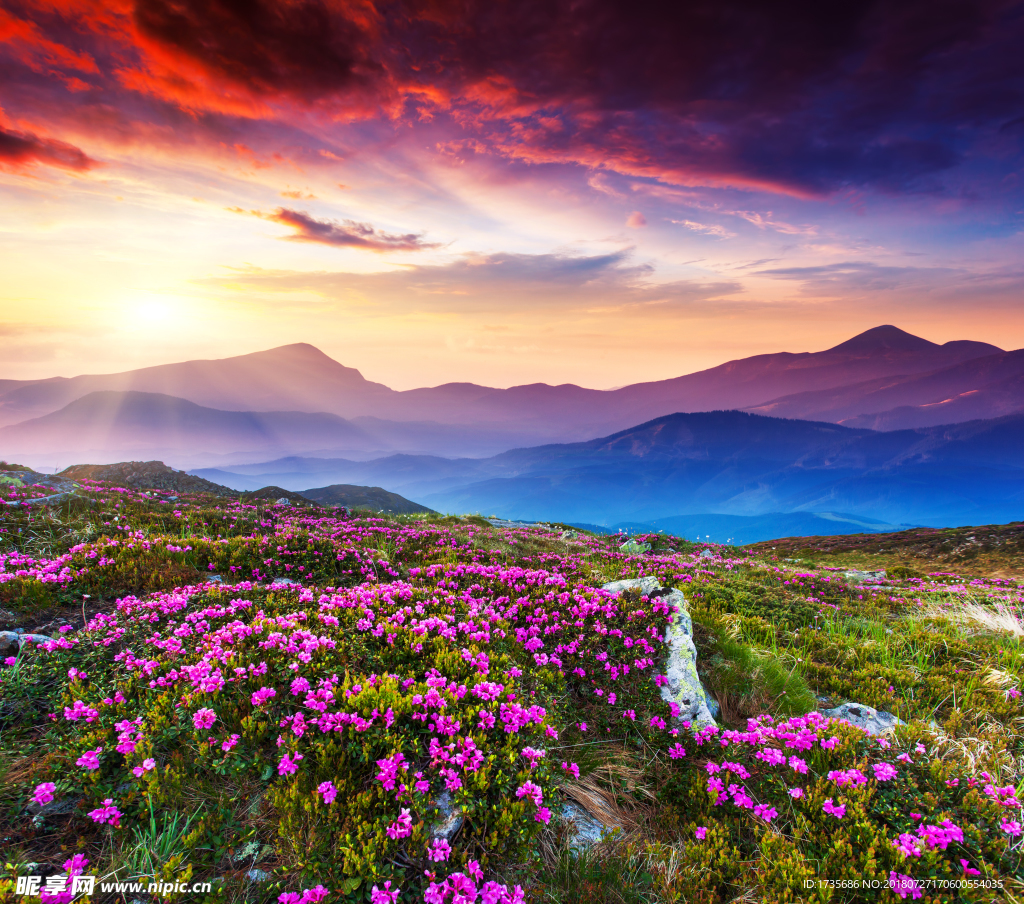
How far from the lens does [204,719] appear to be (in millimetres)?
4102

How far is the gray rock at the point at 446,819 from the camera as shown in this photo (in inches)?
140

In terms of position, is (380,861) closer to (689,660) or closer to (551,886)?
(551,886)

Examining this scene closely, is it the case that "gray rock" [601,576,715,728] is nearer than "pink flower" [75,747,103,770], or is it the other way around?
"pink flower" [75,747,103,770]

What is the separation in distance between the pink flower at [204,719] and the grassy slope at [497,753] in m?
0.09

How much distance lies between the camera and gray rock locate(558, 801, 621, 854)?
4.22 meters

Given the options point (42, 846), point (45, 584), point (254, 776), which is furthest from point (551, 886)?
point (45, 584)

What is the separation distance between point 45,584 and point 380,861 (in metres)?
7.15

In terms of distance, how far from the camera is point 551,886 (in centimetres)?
370

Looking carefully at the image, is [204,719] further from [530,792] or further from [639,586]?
[639,586]

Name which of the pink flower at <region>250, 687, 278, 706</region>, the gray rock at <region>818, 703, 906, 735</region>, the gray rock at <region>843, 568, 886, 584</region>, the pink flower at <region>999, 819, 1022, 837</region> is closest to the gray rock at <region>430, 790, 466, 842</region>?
the pink flower at <region>250, 687, 278, 706</region>

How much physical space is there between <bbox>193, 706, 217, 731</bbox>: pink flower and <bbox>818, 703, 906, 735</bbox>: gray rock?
746 centimetres

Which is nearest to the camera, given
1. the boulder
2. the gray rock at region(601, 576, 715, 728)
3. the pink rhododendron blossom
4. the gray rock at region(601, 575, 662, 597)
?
the pink rhododendron blossom

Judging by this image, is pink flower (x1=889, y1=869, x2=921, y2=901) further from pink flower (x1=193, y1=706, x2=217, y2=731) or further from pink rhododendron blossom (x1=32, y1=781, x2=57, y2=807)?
pink rhododendron blossom (x1=32, y1=781, x2=57, y2=807)

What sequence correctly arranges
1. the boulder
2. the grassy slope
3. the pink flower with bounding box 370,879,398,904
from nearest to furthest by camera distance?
the pink flower with bounding box 370,879,398,904 < the grassy slope < the boulder
